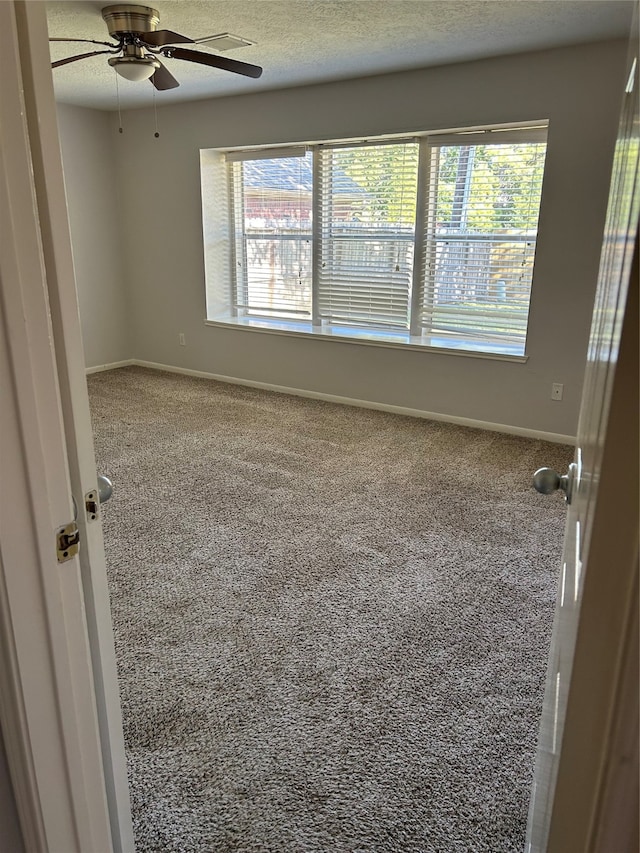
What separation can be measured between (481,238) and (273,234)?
1.93 meters

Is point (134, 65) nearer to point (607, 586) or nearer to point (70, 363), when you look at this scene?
point (70, 363)

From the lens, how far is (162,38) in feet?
8.94

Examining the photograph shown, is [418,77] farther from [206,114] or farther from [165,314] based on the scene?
[165,314]

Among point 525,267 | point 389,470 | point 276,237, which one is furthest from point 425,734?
point 276,237

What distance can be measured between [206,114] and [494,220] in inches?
108

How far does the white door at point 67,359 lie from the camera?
737 millimetres

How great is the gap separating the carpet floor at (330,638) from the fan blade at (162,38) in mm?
2200

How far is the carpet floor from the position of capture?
1.57 metres

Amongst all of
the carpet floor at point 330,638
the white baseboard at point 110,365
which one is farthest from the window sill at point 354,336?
the white baseboard at point 110,365

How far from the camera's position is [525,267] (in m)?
4.17

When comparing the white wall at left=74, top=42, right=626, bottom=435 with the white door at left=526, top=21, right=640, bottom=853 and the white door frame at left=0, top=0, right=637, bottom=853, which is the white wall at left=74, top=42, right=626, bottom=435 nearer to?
the white door at left=526, top=21, right=640, bottom=853

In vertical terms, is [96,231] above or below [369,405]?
above

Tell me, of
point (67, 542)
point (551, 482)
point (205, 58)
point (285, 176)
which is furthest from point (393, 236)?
point (67, 542)

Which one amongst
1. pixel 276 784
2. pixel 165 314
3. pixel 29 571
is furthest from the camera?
pixel 165 314
